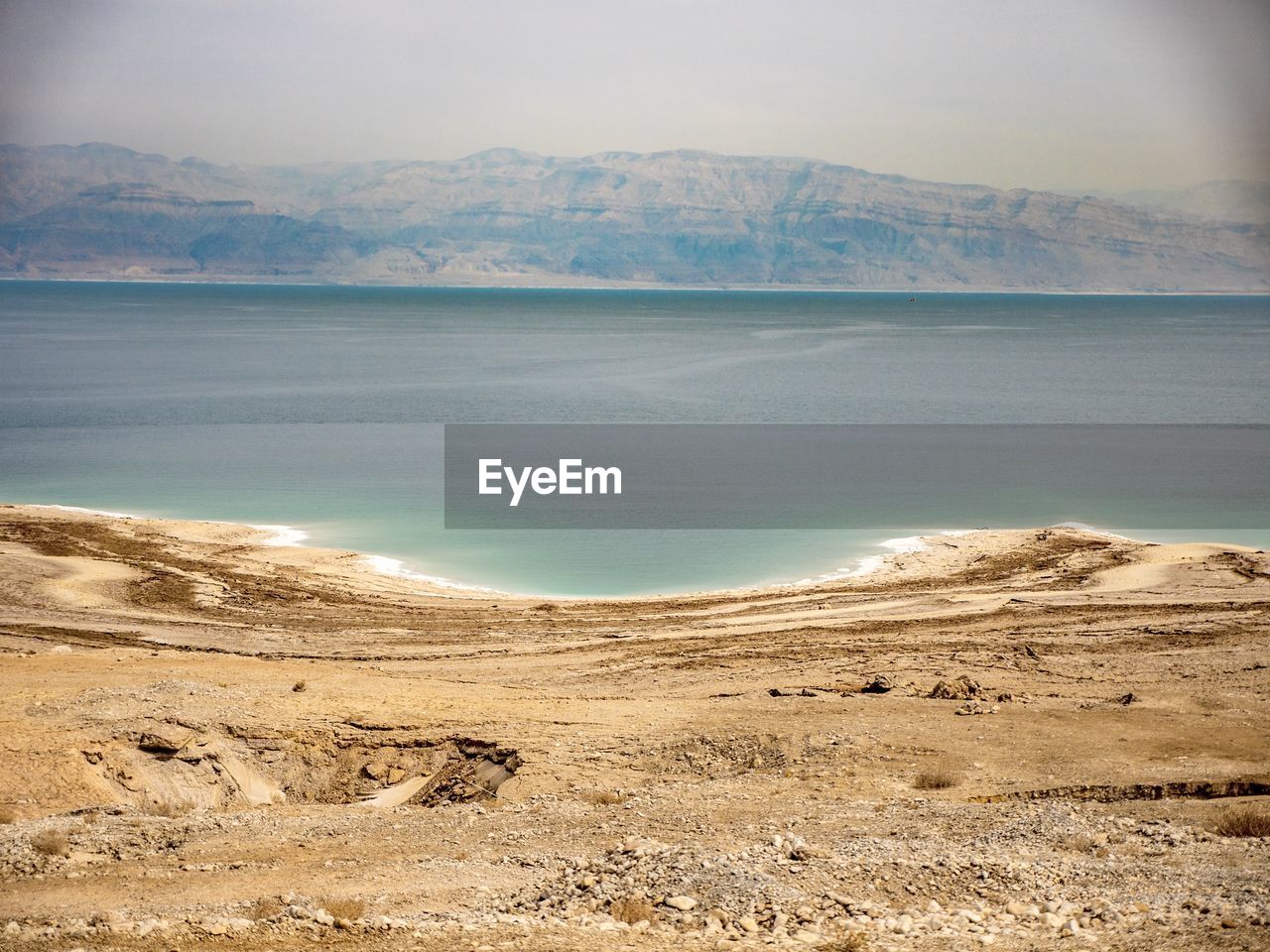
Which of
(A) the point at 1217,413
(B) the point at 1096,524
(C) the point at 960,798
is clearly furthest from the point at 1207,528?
(A) the point at 1217,413

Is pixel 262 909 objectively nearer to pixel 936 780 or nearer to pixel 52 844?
pixel 52 844

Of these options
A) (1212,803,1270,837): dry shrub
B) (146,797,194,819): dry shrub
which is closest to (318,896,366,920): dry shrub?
(146,797,194,819): dry shrub

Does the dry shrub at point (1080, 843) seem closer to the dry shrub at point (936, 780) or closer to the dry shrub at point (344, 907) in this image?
the dry shrub at point (936, 780)

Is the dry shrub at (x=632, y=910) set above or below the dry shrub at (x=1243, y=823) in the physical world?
below

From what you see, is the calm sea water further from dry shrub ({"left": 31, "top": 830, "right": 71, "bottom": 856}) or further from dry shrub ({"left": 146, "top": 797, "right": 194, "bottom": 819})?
dry shrub ({"left": 31, "top": 830, "right": 71, "bottom": 856})

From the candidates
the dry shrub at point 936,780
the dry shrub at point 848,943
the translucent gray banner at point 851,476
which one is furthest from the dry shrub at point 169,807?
the translucent gray banner at point 851,476

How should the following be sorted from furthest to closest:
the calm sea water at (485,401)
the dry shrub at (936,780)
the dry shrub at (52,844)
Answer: the calm sea water at (485,401) → the dry shrub at (936,780) → the dry shrub at (52,844)

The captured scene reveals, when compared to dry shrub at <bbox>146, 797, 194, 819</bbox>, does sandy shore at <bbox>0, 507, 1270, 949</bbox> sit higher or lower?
higher
